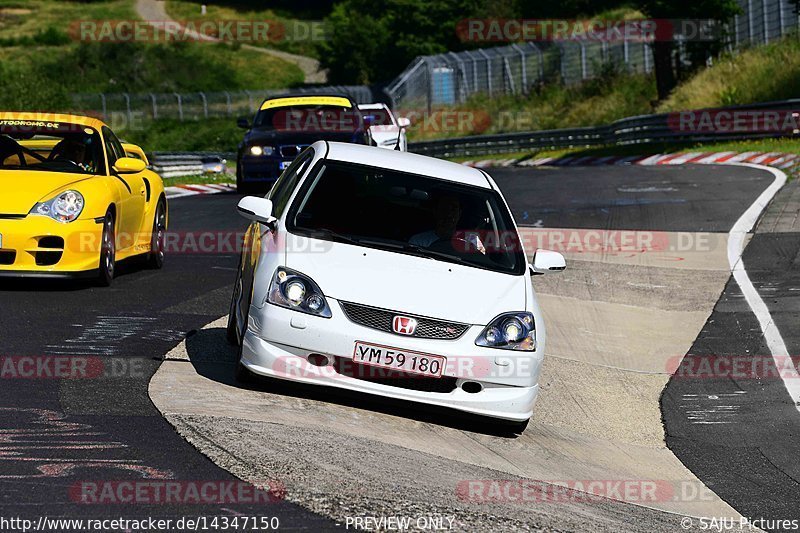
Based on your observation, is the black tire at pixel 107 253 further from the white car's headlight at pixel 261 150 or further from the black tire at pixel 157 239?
the white car's headlight at pixel 261 150

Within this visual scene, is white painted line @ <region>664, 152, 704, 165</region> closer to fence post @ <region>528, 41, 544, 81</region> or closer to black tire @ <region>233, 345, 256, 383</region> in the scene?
black tire @ <region>233, 345, 256, 383</region>

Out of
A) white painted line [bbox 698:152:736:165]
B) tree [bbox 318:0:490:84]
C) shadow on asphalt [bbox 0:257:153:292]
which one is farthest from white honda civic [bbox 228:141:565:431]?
tree [bbox 318:0:490:84]

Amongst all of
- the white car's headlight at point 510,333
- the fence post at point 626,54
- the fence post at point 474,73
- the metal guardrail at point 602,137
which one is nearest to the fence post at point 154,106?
the fence post at point 474,73

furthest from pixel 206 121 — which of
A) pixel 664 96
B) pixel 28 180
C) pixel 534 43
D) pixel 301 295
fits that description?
pixel 301 295

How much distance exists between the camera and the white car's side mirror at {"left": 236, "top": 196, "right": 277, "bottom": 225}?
27.2ft

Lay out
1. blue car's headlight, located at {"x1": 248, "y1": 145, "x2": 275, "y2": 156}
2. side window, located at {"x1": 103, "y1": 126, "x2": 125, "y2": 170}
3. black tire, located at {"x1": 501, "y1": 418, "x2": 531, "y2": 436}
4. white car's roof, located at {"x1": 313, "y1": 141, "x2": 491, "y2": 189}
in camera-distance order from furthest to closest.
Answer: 1. blue car's headlight, located at {"x1": 248, "y1": 145, "x2": 275, "y2": 156}
2. side window, located at {"x1": 103, "y1": 126, "x2": 125, "y2": 170}
3. white car's roof, located at {"x1": 313, "y1": 141, "x2": 491, "y2": 189}
4. black tire, located at {"x1": 501, "y1": 418, "x2": 531, "y2": 436}

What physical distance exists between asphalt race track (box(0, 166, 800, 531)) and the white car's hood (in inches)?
27.0

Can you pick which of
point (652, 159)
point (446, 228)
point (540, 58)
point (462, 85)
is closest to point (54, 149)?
point (446, 228)

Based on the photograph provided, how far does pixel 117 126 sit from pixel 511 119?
19218 millimetres

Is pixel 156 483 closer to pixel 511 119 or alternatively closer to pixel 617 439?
pixel 617 439

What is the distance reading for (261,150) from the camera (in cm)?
2144

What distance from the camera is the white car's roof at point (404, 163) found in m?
8.82

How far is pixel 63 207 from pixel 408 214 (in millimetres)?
3767

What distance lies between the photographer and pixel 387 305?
296 inches
